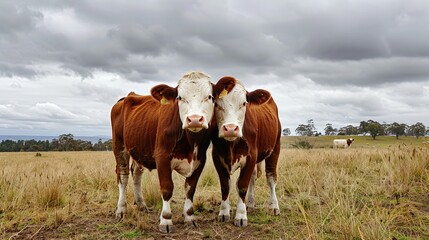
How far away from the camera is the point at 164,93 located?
5.46 metres

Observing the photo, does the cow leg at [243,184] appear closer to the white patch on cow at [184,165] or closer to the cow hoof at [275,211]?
the white patch on cow at [184,165]

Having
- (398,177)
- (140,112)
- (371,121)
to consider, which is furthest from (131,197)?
(371,121)

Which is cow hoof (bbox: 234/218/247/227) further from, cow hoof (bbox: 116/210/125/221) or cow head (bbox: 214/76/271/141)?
cow hoof (bbox: 116/210/125/221)

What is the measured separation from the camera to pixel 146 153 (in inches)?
242

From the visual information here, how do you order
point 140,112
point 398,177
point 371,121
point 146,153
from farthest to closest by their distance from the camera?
point 371,121 → point 398,177 → point 140,112 → point 146,153

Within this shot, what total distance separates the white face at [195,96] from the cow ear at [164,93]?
25 cm

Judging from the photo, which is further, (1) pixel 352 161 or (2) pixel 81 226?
(1) pixel 352 161

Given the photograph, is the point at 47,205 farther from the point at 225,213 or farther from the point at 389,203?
the point at 389,203

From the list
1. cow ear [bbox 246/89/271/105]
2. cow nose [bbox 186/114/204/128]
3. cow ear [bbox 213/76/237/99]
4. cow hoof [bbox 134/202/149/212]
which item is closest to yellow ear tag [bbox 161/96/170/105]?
cow ear [bbox 213/76/237/99]

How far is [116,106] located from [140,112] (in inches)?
48.6

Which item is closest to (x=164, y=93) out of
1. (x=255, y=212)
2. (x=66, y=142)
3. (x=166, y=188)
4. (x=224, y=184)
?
(x=166, y=188)

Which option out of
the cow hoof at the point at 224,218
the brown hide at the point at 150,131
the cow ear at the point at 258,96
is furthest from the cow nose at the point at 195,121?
the cow hoof at the point at 224,218

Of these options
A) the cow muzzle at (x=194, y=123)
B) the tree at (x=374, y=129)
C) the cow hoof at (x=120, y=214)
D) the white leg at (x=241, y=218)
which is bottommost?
the cow hoof at (x=120, y=214)

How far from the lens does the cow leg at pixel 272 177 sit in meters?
6.38
